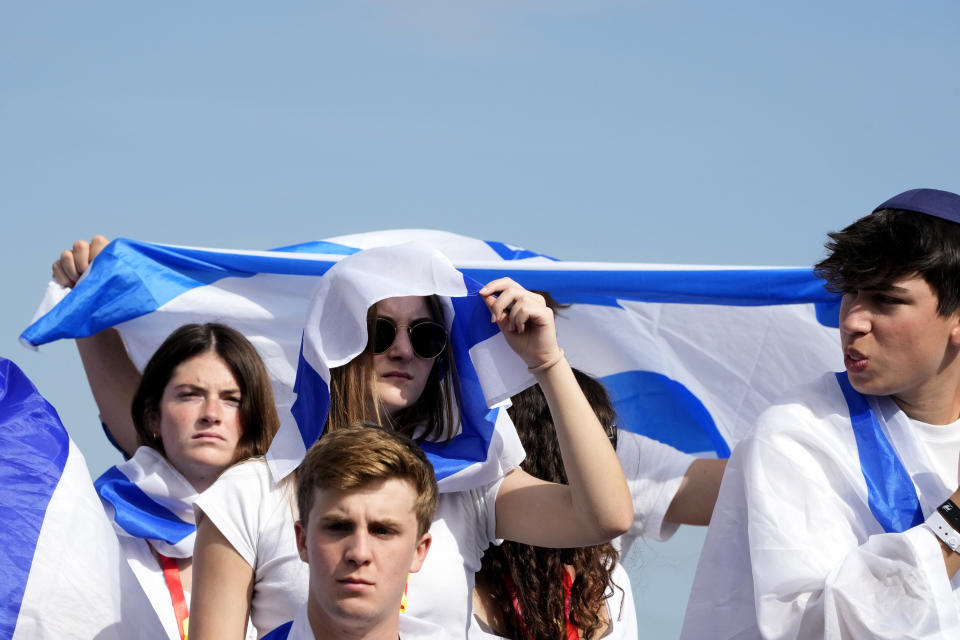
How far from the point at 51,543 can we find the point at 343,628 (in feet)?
3.28

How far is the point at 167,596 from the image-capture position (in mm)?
4035

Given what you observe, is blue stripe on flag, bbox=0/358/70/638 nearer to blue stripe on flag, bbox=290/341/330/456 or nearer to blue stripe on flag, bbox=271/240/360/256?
blue stripe on flag, bbox=290/341/330/456

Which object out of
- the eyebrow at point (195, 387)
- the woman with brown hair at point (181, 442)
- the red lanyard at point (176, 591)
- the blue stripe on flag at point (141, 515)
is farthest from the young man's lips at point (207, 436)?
the red lanyard at point (176, 591)

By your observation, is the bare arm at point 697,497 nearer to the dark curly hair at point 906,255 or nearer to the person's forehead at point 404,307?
the dark curly hair at point 906,255

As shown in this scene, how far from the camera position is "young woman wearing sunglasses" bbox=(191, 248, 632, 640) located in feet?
Answer: 9.85

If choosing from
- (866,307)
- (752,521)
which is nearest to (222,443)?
(752,521)

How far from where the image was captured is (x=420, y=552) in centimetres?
289

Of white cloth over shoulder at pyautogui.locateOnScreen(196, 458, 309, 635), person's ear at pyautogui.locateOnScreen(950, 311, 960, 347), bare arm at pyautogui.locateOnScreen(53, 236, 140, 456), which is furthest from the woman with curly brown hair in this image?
bare arm at pyautogui.locateOnScreen(53, 236, 140, 456)

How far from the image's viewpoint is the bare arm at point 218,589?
293cm

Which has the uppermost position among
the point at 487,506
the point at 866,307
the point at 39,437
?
the point at 866,307

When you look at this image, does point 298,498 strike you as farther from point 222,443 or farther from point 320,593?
point 222,443

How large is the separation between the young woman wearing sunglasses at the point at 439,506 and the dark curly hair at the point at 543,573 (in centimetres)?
59

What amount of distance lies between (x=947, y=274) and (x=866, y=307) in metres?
0.23

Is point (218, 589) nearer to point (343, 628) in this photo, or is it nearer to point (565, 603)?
point (343, 628)
